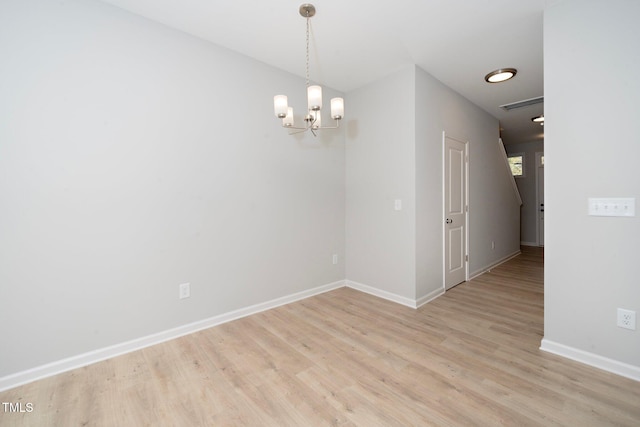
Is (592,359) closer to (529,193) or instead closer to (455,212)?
(455,212)

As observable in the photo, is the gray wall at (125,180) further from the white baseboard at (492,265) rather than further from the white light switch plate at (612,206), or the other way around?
the white baseboard at (492,265)

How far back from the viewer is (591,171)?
2008 millimetres

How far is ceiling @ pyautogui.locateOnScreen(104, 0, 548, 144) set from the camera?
2221 mm

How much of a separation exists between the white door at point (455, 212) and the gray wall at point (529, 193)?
4.68 metres

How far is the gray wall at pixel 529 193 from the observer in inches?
283

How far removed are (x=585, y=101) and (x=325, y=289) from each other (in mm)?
3208

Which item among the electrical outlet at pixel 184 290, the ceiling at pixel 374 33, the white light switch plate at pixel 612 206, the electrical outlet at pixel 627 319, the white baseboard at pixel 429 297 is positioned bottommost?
the white baseboard at pixel 429 297

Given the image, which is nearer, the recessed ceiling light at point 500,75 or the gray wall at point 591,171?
the gray wall at point 591,171

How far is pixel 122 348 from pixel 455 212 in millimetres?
4132

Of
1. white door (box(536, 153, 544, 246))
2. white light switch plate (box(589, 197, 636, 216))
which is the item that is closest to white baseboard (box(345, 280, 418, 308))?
white light switch plate (box(589, 197, 636, 216))

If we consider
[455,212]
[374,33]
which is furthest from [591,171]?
[374,33]

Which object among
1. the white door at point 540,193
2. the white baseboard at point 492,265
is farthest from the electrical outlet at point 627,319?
the white door at point 540,193

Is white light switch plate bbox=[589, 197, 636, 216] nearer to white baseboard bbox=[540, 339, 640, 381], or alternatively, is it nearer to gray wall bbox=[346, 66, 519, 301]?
white baseboard bbox=[540, 339, 640, 381]

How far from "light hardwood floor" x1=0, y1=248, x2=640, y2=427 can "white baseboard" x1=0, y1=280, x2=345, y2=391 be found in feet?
0.20
